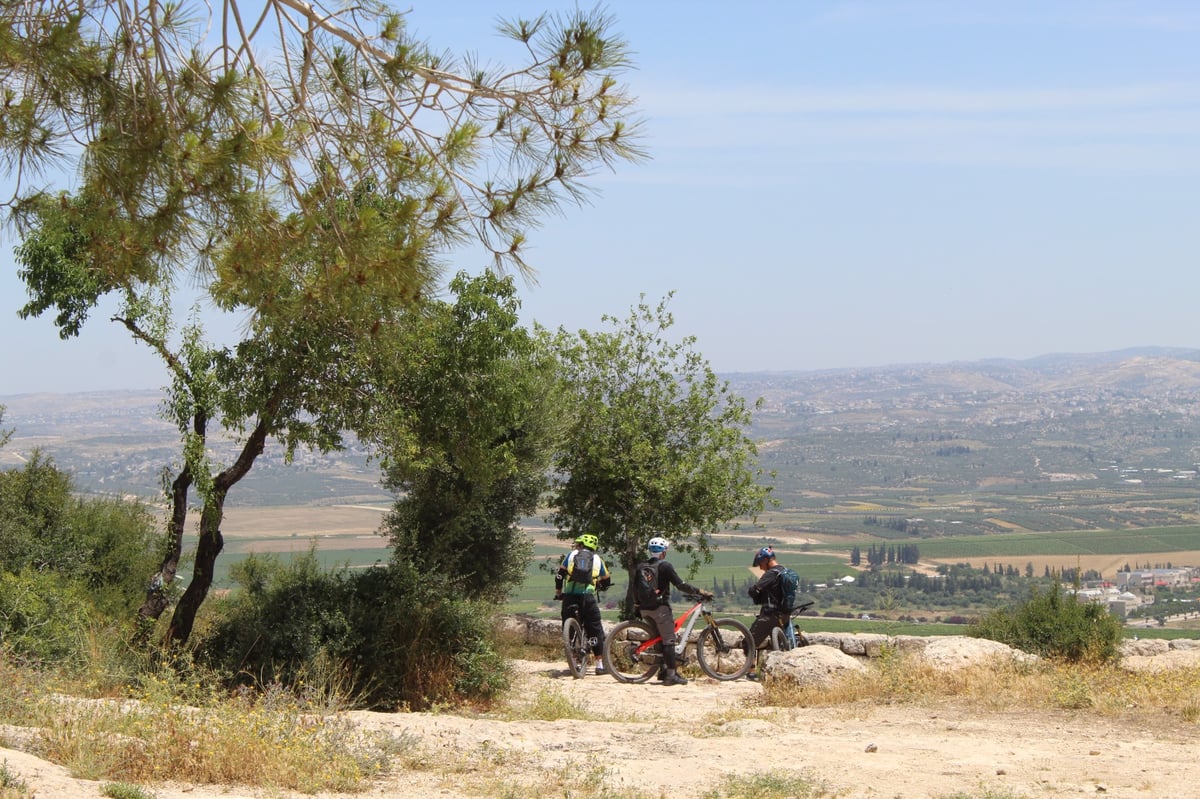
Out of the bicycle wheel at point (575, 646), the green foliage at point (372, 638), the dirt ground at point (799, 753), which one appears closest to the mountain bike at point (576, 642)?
the bicycle wheel at point (575, 646)

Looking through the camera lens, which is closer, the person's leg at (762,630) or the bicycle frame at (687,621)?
the bicycle frame at (687,621)

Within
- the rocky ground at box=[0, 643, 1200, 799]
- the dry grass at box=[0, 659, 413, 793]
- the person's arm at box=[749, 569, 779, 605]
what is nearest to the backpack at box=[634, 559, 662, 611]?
the person's arm at box=[749, 569, 779, 605]

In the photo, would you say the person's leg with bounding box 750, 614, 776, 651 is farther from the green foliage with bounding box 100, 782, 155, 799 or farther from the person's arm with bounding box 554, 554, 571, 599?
the green foliage with bounding box 100, 782, 155, 799

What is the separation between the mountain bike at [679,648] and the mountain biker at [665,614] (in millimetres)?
139

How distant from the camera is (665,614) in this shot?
13844 mm

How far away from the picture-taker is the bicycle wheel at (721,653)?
46.9 ft

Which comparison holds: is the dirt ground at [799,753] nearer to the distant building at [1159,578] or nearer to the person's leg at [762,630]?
the person's leg at [762,630]

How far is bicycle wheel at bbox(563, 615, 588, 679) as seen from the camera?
1419 centimetres

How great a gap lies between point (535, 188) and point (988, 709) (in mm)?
6725

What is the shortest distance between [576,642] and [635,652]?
0.89 metres

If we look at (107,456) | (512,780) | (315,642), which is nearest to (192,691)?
(315,642)

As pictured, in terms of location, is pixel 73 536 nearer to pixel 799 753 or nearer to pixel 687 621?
pixel 687 621

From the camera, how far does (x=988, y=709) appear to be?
36.0 feet

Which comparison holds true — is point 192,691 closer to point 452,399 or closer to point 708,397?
point 452,399
